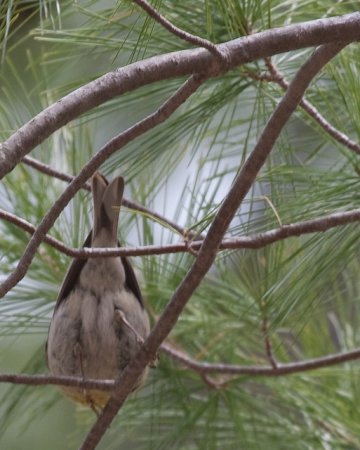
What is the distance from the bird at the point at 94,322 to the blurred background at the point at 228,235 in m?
0.13

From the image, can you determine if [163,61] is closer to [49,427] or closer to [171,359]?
[171,359]

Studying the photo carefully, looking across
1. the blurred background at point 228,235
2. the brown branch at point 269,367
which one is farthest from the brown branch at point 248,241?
the brown branch at point 269,367

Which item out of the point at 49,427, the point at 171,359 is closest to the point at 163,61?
the point at 171,359

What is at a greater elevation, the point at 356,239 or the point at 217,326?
the point at 356,239

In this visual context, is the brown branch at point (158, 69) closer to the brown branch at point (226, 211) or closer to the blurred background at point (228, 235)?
the brown branch at point (226, 211)

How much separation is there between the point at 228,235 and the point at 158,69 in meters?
0.55

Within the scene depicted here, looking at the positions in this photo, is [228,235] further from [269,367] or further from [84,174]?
[84,174]

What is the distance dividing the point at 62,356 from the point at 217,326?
0.40 meters

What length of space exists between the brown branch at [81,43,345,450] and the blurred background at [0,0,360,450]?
171mm

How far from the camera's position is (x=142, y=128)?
114 centimetres

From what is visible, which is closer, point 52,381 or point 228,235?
point 52,381

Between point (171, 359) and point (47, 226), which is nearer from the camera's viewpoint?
point (47, 226)

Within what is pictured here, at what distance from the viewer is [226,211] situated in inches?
48.9

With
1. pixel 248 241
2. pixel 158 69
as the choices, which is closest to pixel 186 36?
pixel 158 69
